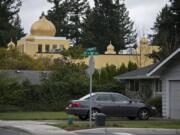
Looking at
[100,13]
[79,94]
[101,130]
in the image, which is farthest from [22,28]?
[101,130]

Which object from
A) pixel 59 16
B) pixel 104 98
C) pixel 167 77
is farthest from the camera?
pixel 59 16

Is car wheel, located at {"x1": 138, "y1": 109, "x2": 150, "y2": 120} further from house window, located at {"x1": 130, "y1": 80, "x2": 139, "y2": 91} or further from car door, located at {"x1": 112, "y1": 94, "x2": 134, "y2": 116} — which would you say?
house window, located at {"x1": 130, "y1": 80, "x2": 139, "y2": 91}

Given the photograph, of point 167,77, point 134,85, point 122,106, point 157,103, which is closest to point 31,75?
point 134,85

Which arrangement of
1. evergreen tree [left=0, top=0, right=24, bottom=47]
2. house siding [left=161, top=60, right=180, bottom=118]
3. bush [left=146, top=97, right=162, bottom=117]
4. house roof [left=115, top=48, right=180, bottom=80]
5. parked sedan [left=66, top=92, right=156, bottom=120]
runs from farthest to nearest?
evergreen tree [left=0, top=0, right=24, bottom=47] < bush [left=146, top=97, right=162, bottom=117] < house siding [left=161, top=60, right=180, bottom=118] < house roof [left=115, top=48, right=180, bottom=80] < parked sedan [left=66, top=92, right=156, bottom=120]

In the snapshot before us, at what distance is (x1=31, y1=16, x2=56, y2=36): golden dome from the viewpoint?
254 ft

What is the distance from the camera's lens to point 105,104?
110 feet

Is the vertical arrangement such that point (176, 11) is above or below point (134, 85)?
above

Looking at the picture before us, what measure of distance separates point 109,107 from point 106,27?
5967cm

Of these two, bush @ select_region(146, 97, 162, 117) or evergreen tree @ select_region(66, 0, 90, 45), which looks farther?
evergreen tree @ select_region(66, 0, 90, 45)

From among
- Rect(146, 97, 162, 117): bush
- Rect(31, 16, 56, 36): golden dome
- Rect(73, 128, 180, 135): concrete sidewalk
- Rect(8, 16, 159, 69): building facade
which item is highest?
Rect(31, 16, 56, 36): golden dome

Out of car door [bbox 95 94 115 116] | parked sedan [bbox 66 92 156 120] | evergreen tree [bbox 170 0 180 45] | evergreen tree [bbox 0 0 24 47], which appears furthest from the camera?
evergreen tree [bbox 0 0 24 47]

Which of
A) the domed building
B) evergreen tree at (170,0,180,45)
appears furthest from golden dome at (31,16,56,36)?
evergreen tree at (170,0,180,45)

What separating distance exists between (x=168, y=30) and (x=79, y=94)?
30.3 feet

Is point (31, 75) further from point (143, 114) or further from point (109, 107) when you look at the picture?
point (109, 107)
